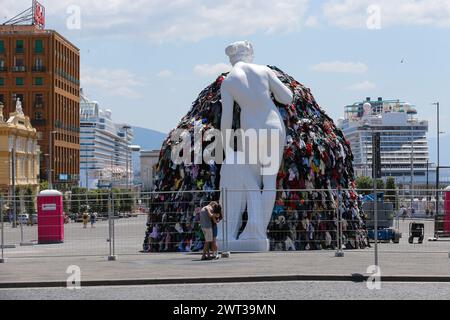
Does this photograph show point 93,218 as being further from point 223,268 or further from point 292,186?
point 223,268

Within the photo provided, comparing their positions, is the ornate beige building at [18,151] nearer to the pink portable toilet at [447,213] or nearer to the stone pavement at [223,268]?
the pink portable toilet at [447,213]

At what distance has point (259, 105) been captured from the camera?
941 inches

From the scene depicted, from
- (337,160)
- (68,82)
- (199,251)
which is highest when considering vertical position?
(68,82)

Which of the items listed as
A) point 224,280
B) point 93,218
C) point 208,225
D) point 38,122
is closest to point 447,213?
point 93,218

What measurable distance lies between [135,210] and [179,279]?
28.7 feet

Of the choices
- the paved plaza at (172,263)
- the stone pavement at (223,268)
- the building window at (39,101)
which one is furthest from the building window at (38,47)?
the stone pavement at (223,268)

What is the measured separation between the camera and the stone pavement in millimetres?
16578

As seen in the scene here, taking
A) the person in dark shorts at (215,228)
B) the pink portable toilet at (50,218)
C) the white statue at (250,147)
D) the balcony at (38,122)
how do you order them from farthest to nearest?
the balcony at (38,122) → the pink portable toilet at (50,218) → the white statue at (250,147) → the person in dark shorts at (215,228)

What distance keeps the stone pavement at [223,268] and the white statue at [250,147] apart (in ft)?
4.50

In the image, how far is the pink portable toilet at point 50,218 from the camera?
95.0ft
